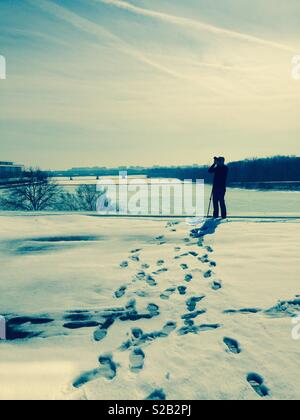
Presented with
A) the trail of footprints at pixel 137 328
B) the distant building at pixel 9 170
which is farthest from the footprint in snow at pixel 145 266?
the distant building at pixel 9 170

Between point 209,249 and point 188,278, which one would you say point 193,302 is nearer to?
point 188,278

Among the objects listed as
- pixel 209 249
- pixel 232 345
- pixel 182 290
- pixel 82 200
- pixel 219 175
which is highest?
pixel 219 175

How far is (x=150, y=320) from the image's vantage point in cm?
331

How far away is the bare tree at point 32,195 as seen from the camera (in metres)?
41.7

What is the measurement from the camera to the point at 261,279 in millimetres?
4363

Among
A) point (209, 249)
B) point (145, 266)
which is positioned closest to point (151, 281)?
point (145, 266)

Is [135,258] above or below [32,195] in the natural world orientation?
below

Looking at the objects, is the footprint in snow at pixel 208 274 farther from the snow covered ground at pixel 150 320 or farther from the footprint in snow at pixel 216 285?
the footprint in snow at pixel 216 285

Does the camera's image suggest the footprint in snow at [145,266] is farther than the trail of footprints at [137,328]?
Yes

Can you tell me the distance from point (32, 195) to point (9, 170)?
6485cm

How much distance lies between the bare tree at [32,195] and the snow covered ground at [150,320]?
37.3 metres

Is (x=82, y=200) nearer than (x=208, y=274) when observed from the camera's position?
No

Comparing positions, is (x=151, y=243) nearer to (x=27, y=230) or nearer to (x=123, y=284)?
(x=123, y=284)
